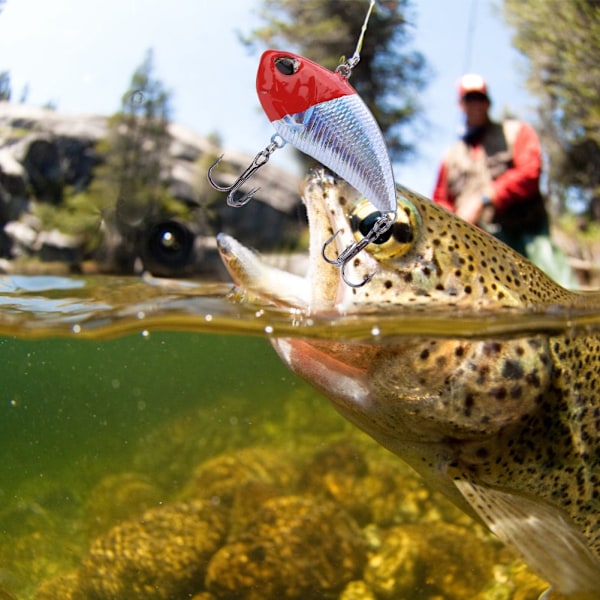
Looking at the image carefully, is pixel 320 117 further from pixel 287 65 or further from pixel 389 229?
pixel 389 229

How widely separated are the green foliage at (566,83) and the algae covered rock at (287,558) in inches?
460

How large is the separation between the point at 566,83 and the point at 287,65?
561 inches

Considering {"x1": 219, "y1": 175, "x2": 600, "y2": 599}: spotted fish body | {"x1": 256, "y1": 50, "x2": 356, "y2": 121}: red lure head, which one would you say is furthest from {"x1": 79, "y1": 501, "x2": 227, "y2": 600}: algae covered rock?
{"x1": 256, "y1": 50, "x2": 356, "y2": 121}: red lure head

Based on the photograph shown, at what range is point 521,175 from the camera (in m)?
6.23

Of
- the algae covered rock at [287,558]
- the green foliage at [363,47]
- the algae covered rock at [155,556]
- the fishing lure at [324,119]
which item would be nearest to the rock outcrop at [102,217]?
the green foliage at [363,47]

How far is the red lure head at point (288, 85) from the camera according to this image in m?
1.98

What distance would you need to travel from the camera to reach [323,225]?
90.9 inches

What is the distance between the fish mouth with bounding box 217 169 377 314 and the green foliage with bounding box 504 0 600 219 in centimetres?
1191

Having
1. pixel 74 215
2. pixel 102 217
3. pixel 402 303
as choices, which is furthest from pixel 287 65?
pixel 74 215

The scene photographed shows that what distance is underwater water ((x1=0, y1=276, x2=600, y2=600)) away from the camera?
322cm

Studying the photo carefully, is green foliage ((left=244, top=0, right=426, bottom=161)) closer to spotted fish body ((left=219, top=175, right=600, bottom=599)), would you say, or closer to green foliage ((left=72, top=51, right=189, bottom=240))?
green foliage ((left=72, top=51, right=189, bottom=240))

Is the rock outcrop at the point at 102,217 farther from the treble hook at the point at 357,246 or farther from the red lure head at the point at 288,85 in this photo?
the red lure head at the point at 288,85

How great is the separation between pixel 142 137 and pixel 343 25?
4292 mm

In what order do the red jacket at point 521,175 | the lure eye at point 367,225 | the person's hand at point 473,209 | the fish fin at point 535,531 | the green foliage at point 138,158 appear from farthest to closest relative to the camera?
the green foliage at point 138,158 → the person's hand at point 473,209 → the red jacket at point 521,175 → the fish fin at point 535,531 → the lure eye at point 367,225
